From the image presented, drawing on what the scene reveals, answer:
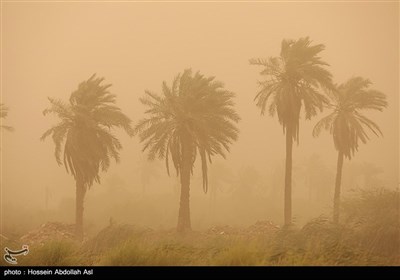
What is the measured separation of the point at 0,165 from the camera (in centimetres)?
12938

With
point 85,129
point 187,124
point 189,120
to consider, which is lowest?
point 85,129

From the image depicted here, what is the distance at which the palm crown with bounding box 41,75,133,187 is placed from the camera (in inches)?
896

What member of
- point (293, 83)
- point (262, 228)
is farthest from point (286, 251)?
point (293, 83)

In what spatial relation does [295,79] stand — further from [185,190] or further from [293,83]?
[185,190]

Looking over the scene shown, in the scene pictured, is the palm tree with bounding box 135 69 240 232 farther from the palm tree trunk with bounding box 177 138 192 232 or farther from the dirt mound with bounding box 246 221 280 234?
the dirt mound with bounding box 246 221 280 234

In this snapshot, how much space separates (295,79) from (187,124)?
7728 mm

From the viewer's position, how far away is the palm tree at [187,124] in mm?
22688

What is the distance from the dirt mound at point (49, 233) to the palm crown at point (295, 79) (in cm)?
1531

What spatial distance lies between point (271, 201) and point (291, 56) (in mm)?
39001

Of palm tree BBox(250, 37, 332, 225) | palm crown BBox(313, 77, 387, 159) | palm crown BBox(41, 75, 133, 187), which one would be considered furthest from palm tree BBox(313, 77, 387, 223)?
palm crown BBox(41, 75, 133, 187)

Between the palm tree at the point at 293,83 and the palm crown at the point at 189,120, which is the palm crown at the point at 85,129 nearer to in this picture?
the palm crown at the point at 189,120

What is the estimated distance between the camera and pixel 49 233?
21.5 metres
